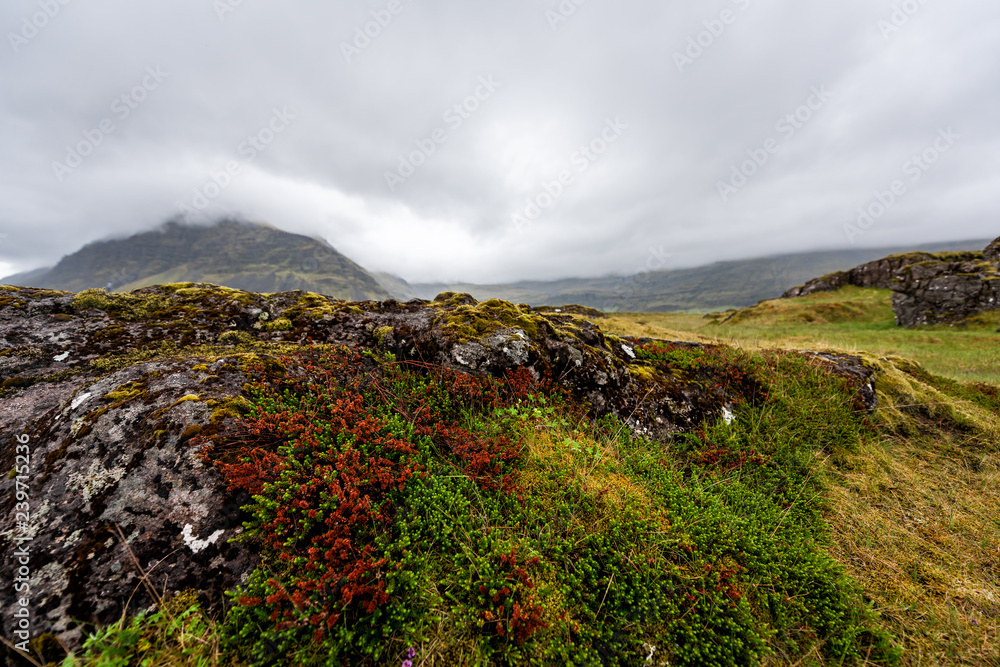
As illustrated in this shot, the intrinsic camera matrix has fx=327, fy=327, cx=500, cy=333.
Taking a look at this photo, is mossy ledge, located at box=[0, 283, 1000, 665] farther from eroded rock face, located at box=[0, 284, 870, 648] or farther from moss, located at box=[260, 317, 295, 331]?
moss, located at box=[260, 317, 295, 331]

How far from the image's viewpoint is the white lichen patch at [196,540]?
3113 millimetres

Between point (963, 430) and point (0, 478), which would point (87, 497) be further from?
point (963, 430)

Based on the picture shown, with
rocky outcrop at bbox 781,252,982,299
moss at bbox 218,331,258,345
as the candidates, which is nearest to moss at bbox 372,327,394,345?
moss at bbox 218,331,258,345

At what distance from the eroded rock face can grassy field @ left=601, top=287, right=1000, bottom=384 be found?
669cm

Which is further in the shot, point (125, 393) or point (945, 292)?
point (945, 292)

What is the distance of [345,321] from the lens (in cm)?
799

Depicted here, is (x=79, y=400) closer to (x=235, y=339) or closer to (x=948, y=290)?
(x=235, y=339)

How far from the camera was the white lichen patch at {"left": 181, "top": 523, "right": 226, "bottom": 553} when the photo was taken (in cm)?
311

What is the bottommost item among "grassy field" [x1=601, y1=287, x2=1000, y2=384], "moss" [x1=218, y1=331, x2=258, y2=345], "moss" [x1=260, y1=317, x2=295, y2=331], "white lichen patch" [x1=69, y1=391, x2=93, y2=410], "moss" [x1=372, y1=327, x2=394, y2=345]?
"grassy field" [x1=601, y1=287, x2=1000, y2=384]

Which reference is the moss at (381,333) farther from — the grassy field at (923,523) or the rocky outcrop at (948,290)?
the rocky outcrop at (948,290)

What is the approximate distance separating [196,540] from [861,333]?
39400 mm

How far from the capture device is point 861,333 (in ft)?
86.0

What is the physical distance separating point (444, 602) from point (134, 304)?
8.96 meters

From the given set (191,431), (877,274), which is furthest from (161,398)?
(877,274)
